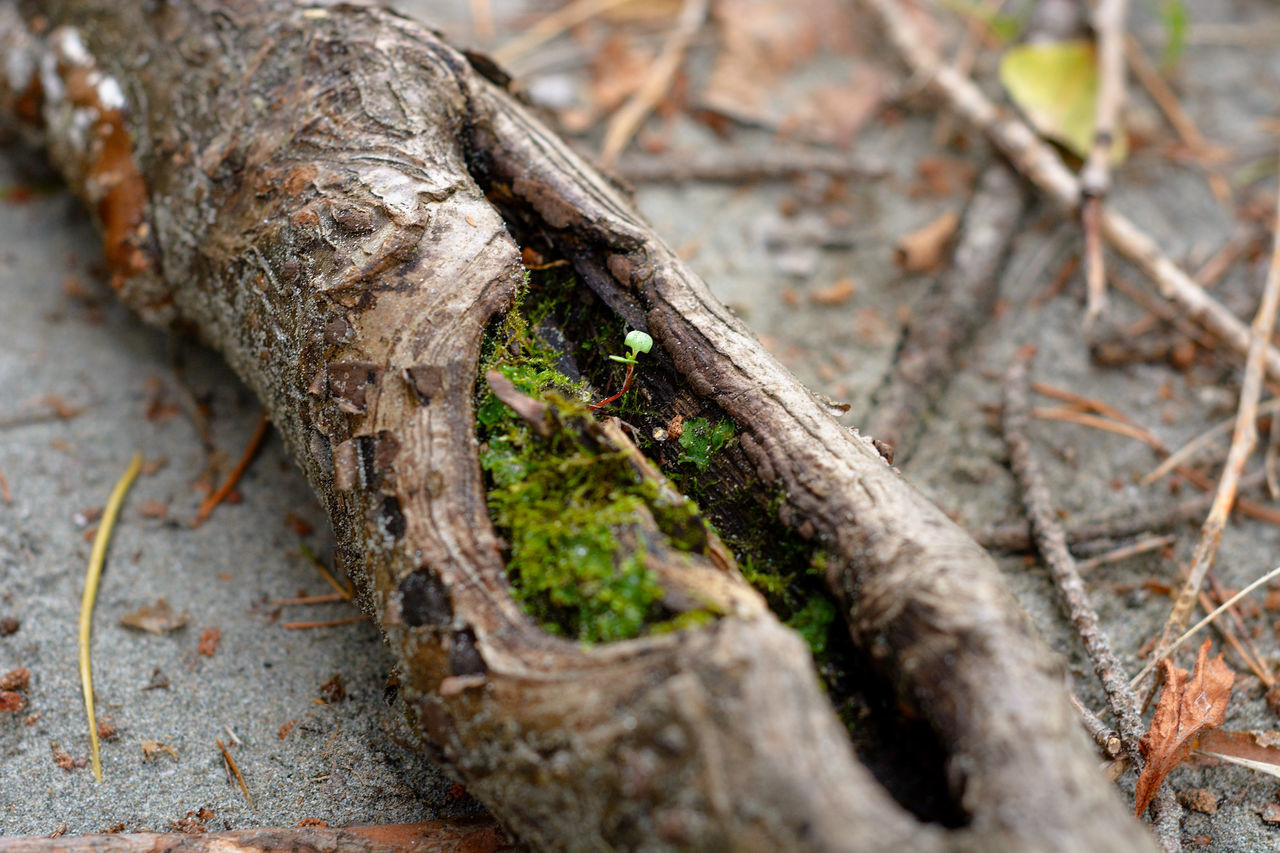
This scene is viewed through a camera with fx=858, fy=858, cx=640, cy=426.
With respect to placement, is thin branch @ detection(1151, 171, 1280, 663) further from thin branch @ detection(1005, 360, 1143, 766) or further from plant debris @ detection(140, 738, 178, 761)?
plant debris @ detection(140, 738, 178, 761)

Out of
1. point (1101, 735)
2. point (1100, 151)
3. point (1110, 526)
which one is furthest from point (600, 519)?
point (1100, 151)

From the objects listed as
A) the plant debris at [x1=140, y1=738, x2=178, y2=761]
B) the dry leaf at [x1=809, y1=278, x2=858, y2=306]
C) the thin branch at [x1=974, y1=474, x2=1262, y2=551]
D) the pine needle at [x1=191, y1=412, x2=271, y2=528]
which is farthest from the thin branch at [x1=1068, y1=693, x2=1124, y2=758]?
the pine needle at [x1=191, y1=412, x2=271, y2=528]

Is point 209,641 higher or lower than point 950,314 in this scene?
lower

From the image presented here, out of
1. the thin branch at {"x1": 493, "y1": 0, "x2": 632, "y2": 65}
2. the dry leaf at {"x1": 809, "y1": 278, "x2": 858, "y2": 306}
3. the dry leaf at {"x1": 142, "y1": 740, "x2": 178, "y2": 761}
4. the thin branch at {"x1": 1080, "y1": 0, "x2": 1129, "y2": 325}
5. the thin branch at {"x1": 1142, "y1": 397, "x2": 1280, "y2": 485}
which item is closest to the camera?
the dry leaf at {"x1": 142, "y1": 740, "x2": 178, "y2": 761}

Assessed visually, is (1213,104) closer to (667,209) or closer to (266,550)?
(667,209)

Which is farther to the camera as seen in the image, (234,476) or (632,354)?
(234,476)

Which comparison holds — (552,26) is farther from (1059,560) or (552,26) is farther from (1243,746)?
(1243,746)
